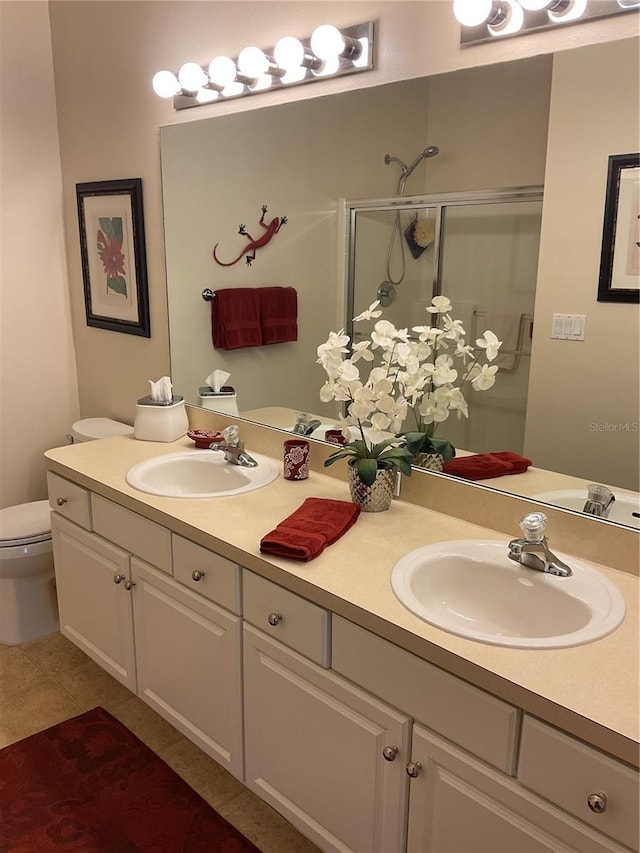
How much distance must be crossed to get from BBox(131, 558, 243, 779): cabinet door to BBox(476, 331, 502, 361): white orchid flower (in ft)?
2.97

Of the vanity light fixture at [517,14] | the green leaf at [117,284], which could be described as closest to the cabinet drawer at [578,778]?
the vanity light fixture at [517,14]

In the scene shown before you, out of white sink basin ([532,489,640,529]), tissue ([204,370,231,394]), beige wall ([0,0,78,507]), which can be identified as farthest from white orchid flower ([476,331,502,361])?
beige wall ([0,0,78,507])

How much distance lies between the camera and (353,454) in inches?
72.4

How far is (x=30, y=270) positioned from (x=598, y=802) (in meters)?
2.92

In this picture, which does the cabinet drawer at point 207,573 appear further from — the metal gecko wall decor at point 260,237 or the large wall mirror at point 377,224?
the metal gecko wall decor at point 260,237

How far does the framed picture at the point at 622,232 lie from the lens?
1.42 m

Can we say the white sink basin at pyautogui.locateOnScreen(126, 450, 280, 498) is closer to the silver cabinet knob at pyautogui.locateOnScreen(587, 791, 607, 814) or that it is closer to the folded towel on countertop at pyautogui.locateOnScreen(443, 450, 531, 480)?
the folded towel on countertop at pyautogui.locateOnScreen(443, 450, 531, 480)

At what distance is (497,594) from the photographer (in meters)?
1.52

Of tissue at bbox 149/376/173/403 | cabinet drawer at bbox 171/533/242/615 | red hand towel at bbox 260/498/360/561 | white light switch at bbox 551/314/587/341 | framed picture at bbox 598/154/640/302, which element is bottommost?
cabinet drawer at bbox 171/533/242/615

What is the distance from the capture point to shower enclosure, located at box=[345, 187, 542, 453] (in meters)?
1.64

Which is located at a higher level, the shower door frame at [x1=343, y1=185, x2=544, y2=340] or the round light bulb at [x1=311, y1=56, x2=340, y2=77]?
the round light bulb at [x1=311, y1=56, x2=340, y2=77]

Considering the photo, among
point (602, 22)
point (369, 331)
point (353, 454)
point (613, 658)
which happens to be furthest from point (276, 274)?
point (613, 658)

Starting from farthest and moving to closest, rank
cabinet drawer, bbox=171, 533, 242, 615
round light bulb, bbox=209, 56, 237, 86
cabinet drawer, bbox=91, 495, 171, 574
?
round light bulb, bbox=209, 56, 237, 86 < cabinet drawer, bbox=91, 495, 171, 574 < cabinet drawer, bbox=171, 533, 242, 615

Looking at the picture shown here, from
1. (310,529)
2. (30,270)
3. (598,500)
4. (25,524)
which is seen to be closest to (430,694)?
(310,529)
